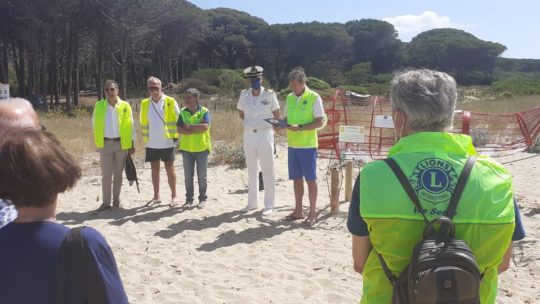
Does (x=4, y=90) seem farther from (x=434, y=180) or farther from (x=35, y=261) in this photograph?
(x=434, y=180)

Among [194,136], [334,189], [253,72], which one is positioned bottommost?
[334,189]

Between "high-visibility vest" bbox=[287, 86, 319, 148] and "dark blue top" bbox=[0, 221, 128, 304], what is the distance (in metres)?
4.66

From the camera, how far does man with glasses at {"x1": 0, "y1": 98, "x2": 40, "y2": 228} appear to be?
6.53ft

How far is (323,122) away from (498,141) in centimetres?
809

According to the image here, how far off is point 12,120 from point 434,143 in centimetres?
164

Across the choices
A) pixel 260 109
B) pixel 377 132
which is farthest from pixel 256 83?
pixel 377 132

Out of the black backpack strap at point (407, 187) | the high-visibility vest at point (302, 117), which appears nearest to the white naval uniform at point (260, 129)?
the high-visibility vest at point (302, 117)

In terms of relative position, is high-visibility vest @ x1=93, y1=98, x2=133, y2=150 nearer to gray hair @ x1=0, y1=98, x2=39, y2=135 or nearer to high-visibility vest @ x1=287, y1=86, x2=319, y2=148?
high-visibility vest @ x1=287, y1=86, x2=319, y2=148

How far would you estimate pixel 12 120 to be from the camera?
2072mm

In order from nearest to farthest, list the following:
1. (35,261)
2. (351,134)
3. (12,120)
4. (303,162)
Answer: (35,261), (12,120), (303,162), (351,134)

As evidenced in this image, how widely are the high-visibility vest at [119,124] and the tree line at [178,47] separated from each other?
79.4 ft

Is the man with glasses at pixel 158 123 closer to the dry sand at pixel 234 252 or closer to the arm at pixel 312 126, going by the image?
the dry sand at pixel 234 252

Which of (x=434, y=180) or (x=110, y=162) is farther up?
(x=434, y=180)

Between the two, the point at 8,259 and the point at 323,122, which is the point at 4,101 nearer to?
the point at 8,259
